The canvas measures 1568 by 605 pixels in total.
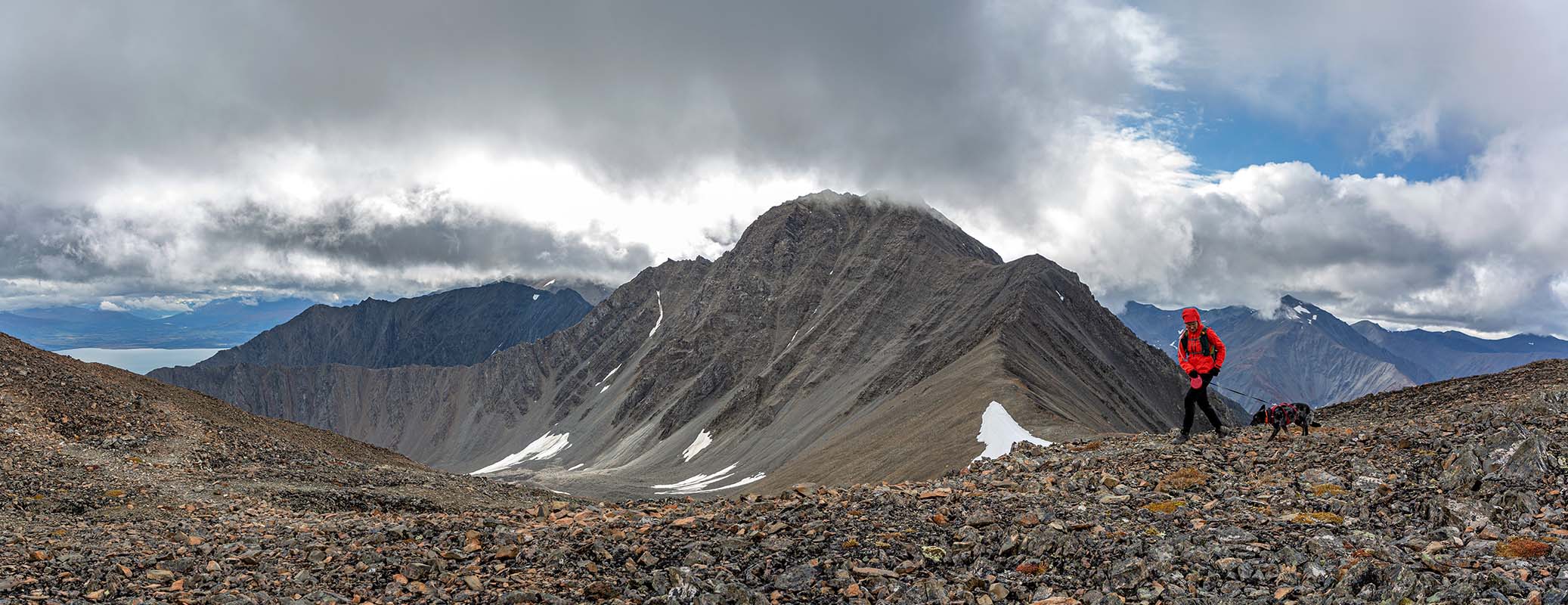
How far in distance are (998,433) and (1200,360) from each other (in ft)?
151

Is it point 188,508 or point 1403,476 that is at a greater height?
point 1403,476

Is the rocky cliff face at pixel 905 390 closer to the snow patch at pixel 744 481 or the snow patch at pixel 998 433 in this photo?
the snow patch at pixel 744 481

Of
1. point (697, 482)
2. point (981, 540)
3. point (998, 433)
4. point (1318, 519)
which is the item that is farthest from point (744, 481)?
point (1318, 519)

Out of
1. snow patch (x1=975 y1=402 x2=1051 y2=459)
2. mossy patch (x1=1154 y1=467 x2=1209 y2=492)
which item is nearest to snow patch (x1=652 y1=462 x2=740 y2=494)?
snow patch (x1=975 y1=402 x2=1051 y2=459)

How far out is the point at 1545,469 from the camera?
41.7 ft

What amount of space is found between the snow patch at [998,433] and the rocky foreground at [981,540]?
4226 centimetres

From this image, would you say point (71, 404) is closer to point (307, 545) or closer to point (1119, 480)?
Result: point (307, 545)

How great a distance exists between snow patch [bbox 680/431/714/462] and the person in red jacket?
134 metres

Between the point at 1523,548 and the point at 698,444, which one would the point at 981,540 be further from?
the point at 698,444

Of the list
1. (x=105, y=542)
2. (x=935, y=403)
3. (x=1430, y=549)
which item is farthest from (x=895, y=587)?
(x=935, y=403)

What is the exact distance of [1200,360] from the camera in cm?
2011

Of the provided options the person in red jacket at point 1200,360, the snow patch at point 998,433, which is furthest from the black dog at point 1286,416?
the snow patch at point 998,433

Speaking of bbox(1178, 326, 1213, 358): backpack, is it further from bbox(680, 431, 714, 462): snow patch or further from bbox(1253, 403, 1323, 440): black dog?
bbox(680, 431, 714, 462): snow patch

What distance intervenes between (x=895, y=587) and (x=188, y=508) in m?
18.3
